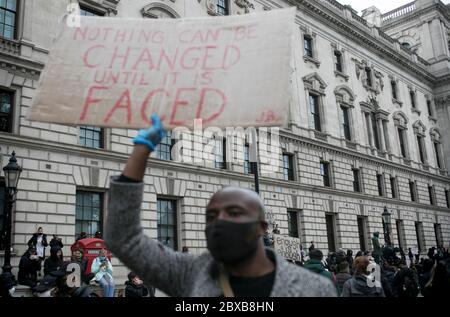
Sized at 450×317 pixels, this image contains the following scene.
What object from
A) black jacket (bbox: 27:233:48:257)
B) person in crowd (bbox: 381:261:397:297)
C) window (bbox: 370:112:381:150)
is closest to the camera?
person in crowd (bbox: 381:261:397:297)

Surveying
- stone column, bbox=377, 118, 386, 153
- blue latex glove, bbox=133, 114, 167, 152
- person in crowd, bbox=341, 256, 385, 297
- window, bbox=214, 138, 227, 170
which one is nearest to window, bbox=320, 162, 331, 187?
stone column, bbox=377, 118, 386, 153

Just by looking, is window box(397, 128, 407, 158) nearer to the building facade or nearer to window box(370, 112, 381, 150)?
the building facade

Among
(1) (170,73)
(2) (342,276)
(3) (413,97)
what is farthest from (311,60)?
(1) (170,73)

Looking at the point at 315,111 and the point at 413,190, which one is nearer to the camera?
the point at 315,111

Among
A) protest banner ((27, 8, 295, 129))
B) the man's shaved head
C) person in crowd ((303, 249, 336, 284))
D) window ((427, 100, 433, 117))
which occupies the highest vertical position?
window ((427, 100, 433, 117))

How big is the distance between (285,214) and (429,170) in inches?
926

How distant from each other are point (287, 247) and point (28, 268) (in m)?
7.93

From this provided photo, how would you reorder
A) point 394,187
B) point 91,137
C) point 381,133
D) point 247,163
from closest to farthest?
point 91,137
point 247,163
point 381,133
point 394,187

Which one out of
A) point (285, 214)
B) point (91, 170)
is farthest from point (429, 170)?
point (91, 170)

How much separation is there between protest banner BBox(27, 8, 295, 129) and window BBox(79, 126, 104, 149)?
14.9m

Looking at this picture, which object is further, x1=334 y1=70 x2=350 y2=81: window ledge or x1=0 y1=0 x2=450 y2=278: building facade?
x1=334 y1=70 x2=350 y2=81: window ledge

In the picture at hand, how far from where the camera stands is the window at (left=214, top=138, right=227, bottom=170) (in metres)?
22.7

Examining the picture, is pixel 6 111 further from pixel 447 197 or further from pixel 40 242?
pixel 447 197

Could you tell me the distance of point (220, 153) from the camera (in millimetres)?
23016
